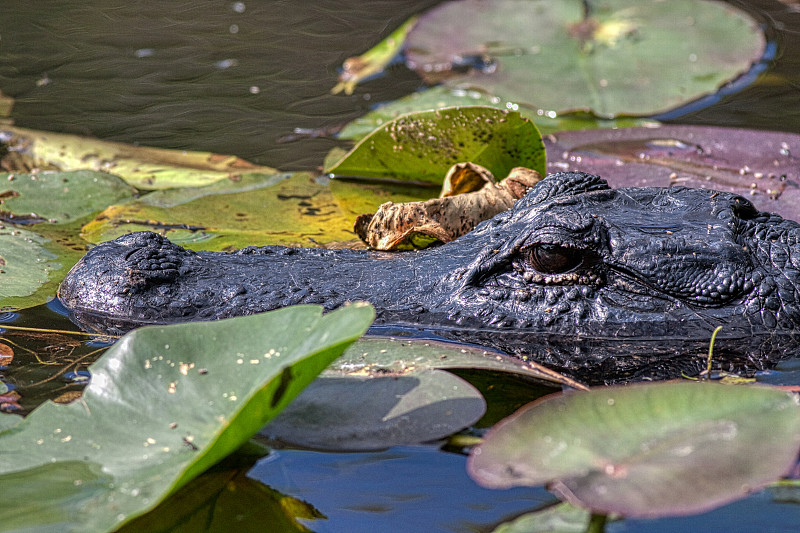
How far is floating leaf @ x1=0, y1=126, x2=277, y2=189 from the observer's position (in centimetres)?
427

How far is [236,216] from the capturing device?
380cm


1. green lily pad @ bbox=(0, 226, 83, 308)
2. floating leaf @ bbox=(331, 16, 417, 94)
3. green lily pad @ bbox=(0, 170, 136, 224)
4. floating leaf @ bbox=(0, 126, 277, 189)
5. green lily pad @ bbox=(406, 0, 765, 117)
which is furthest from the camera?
floating leaf @ bbox=(331, 16, 417, 94)

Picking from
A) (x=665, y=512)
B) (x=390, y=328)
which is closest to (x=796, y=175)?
(x=390, y=328)

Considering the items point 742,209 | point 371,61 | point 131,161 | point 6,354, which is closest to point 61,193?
point 131,161

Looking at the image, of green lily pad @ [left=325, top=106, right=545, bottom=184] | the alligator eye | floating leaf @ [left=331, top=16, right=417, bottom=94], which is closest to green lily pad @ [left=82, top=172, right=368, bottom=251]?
green lily pad @ [left=325, top=106, right=545, bottom=184]

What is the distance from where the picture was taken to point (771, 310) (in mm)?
2678

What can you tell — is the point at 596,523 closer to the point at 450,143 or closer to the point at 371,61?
the point at 450,143

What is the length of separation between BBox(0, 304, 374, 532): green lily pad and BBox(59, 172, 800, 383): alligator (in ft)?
2.44

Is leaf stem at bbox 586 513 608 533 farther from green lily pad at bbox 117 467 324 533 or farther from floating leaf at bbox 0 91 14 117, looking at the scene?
floating leaf at bbox 0 91 14 117

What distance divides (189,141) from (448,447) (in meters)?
3.38

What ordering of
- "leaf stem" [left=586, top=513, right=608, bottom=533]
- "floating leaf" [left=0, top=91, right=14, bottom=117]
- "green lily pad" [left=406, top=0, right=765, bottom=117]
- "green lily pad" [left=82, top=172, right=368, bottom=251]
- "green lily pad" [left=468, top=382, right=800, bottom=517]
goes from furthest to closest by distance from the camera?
"floating leaf" [left=0, top=91, right=14, bottom=117] → "green lily pad" [left=406, top=0, right=765, bottom=117] → "green lily pad" [left=82, top=172, right=368, bottom=251] → "leaf stem" [left=586, top=513, right=608, bottom=533] → "green lily pad" [left=468, top=382, right=800, bottom=517]

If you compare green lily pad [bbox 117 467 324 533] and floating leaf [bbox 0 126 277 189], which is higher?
green lily pad [bbox 117 467 324 533]

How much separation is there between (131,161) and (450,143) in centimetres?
176

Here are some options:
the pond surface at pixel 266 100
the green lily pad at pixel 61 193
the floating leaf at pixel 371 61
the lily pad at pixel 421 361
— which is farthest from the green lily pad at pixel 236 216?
the floating leaf at pixel 371 61
